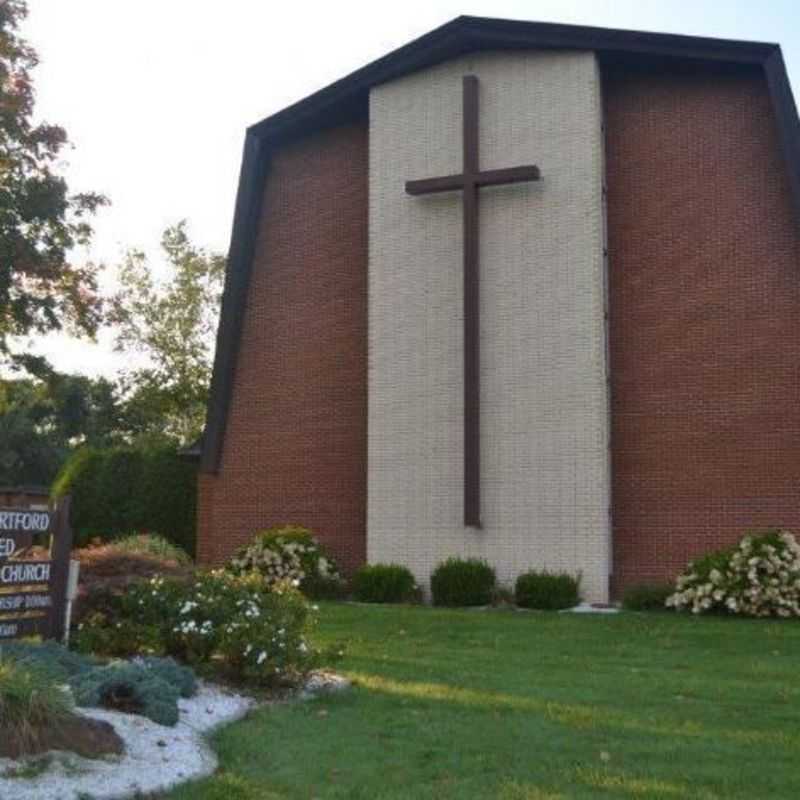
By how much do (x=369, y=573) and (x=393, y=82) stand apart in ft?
28.3

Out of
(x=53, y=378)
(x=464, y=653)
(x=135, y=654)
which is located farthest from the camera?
(x=53, y=378)

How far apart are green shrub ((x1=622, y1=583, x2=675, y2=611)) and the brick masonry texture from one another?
52cm

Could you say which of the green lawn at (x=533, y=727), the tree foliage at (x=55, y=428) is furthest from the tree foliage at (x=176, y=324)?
the green lawn at (x=533, y=727)

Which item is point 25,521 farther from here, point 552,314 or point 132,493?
point 132,493

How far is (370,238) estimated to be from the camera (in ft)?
69.8

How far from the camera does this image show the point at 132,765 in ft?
21.2

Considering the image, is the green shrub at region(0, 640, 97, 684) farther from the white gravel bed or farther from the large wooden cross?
the large wooden cross

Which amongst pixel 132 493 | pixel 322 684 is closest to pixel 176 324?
pixel 132 493

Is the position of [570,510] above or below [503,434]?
below

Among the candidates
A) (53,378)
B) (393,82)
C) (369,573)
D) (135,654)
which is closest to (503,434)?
(369,573)

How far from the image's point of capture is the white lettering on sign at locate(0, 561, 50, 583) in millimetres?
8664

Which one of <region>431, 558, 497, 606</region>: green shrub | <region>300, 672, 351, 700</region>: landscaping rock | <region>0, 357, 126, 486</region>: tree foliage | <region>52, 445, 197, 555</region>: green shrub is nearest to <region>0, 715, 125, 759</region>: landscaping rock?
<region>300, 672, 351, 700</region>: landscaping rock

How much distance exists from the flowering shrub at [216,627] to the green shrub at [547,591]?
8.74 meters

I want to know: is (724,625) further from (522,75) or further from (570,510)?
(522,75)
